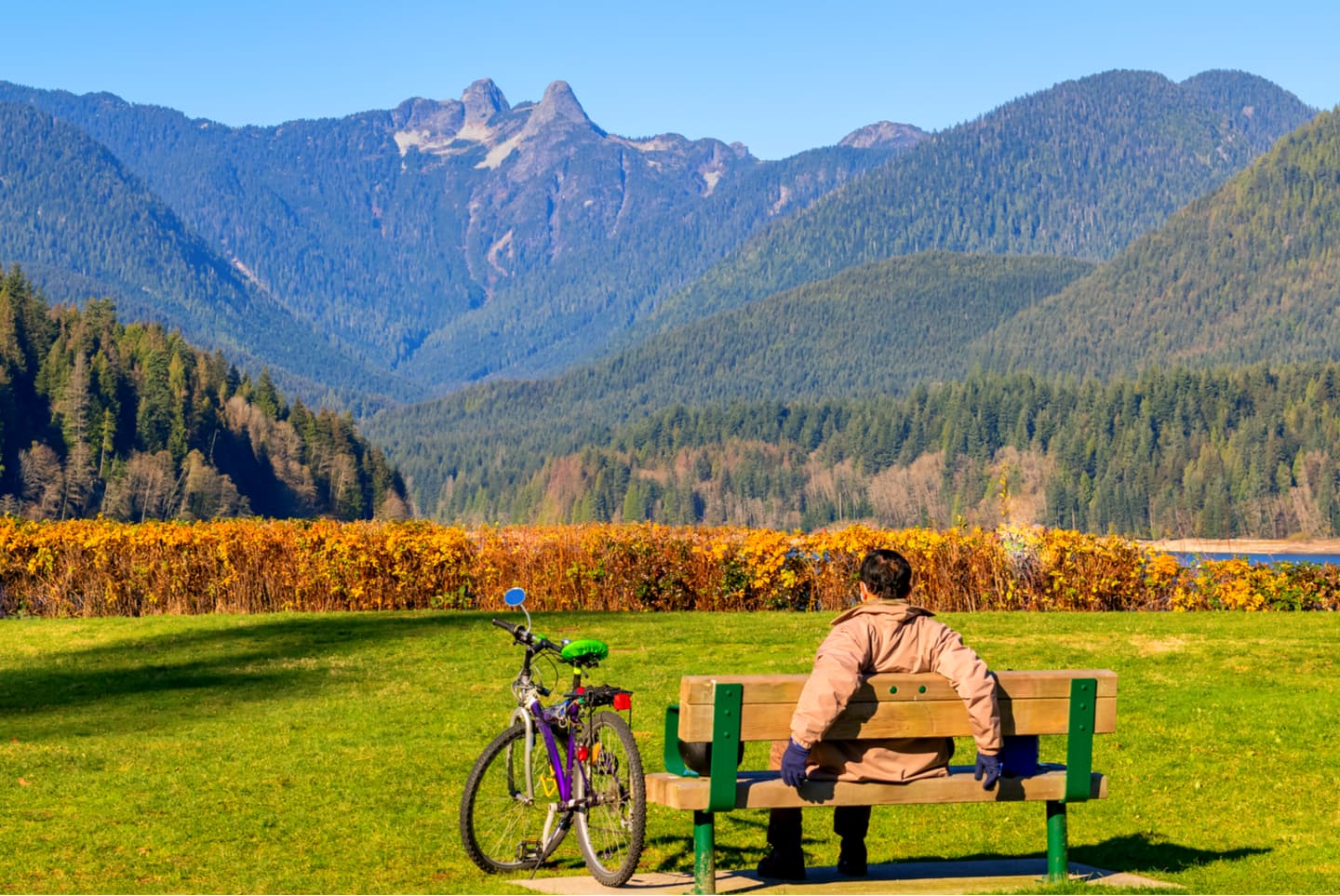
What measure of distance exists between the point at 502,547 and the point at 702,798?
17.7m

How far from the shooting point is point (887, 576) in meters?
8.30

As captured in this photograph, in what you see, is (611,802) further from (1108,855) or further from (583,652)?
(1108,855)

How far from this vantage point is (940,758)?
328 inches

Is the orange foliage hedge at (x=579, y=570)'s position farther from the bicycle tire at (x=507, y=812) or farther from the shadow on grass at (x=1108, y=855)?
the bicycle tire at (x=507, y=812)

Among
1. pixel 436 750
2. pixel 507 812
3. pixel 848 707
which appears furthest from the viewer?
pixel 436 750

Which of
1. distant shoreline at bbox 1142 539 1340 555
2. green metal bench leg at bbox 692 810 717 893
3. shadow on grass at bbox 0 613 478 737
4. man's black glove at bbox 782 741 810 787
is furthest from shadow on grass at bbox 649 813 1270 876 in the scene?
distant shoreline at bbox 1142 539 1340 555

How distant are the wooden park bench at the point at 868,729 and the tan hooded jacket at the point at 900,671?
0.23 ft

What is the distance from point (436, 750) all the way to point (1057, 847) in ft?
19.5

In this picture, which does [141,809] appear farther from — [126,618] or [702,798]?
[126,618]

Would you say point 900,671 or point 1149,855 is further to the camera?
point 1149,855

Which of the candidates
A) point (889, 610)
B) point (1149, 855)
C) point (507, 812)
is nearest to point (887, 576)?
point (889, 610)

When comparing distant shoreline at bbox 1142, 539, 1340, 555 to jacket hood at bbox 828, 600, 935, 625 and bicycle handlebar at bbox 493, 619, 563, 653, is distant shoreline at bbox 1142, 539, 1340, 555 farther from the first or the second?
jacket hood at bbox 828, 600, 935, 625

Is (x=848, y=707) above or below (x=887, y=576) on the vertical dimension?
below

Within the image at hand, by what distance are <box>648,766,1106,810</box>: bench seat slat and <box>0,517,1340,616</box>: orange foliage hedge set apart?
15.3 m
